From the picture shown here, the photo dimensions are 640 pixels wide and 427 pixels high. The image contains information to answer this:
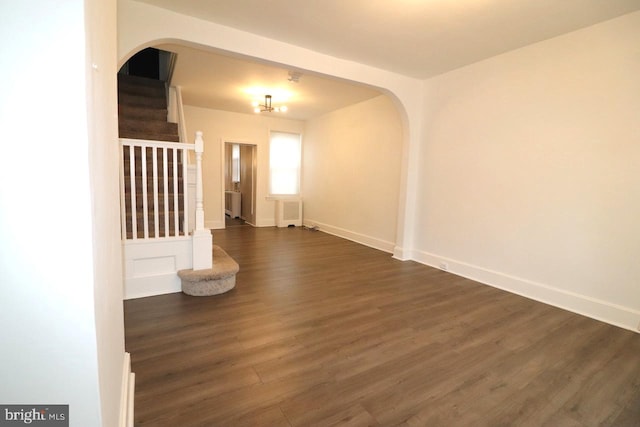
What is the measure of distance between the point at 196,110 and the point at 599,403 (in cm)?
767

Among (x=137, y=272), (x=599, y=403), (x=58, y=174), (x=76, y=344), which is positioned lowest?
(x=599, y=403)

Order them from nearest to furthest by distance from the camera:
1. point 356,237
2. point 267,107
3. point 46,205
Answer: point 46,205 → point 267,107 → point 356,237

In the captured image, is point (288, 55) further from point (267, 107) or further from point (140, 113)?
point (140, 113)

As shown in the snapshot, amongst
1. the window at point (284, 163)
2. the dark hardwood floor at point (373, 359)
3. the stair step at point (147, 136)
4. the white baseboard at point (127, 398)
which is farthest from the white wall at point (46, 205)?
the window at point (284, 163)

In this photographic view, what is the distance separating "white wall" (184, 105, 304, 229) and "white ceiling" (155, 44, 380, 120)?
294 mm

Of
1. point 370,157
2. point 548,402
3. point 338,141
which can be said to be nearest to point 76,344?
point 548,402

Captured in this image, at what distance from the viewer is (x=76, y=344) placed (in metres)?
0.70

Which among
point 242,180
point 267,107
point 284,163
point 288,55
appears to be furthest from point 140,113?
point 242,180

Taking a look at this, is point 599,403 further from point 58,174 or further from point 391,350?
point 58,174

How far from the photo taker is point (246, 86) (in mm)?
5051

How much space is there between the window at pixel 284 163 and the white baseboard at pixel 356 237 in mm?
1153

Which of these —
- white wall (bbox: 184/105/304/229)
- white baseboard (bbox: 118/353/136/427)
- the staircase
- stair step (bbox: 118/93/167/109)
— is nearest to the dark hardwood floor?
white baseboard (bbox: 118/353/136/427)

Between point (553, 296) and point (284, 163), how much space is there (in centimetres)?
645

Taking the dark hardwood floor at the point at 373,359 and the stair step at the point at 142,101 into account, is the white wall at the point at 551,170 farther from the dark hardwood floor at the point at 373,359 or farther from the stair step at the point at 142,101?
the stair step at the point at 142,101
